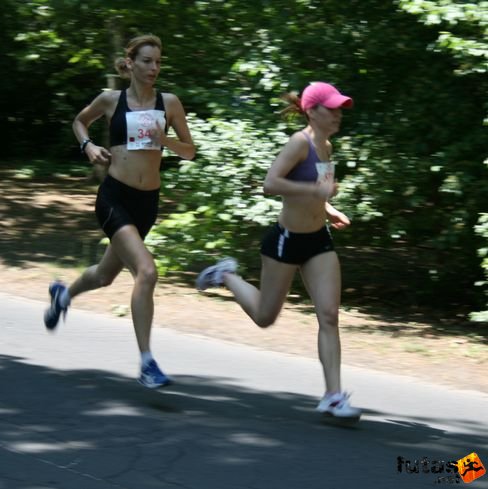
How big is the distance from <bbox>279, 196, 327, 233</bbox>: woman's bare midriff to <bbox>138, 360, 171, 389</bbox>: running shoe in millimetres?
1106

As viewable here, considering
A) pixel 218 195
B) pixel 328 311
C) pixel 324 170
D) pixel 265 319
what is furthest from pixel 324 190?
pixel 218 195

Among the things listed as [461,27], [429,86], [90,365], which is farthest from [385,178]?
[90,365]

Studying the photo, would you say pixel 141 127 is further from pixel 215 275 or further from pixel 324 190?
pixel 324 190

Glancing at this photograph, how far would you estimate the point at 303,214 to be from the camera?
246 inches

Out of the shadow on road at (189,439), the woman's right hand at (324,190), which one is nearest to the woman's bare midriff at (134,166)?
the woman's right hand at (324,190)

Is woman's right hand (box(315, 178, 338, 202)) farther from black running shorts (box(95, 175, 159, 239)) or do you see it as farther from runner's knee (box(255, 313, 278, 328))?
black running shorts (box(95, 175, 159, 239))

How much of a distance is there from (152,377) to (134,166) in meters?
1.28

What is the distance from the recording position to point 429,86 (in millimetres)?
10414

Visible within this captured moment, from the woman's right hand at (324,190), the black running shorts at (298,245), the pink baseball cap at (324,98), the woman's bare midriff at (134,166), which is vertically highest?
the pink baseball cap at (324,98)

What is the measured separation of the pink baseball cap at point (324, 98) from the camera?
20.1 feet

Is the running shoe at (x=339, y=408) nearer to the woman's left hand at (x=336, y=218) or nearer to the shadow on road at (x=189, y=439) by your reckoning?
the shadow on road at (x=189, y=439)

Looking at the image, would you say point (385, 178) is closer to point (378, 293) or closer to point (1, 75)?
point (378, 293)

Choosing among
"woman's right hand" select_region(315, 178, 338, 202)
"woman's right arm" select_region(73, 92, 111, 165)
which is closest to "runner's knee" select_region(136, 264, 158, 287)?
"woman's right arm" select_region(73, 92, 111, 165)

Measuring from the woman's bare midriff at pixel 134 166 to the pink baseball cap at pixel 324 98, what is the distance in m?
1.06
